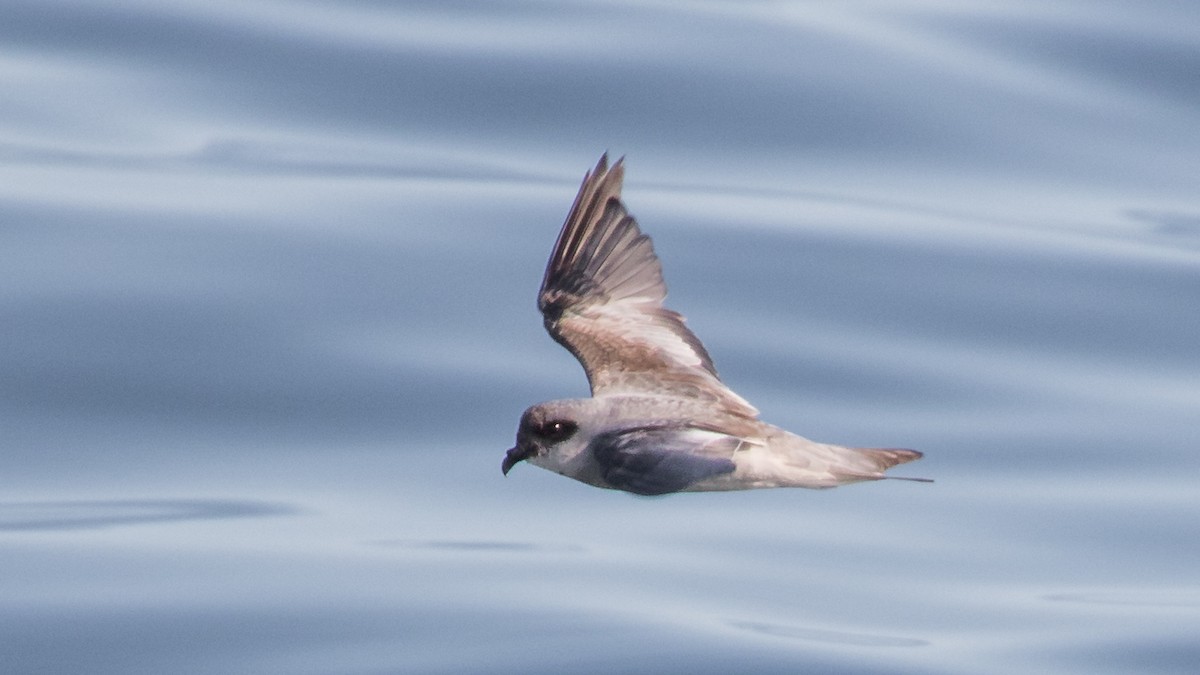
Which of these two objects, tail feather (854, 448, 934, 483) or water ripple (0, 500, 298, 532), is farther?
water ripple (0, 500, 298, 532)

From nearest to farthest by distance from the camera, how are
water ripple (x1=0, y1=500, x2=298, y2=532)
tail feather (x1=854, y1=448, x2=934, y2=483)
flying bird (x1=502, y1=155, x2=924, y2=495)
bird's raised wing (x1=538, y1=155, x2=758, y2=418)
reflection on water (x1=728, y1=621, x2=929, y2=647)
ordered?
flying bird (x1=502, y1=155, x2=924, y2=495), tail feather (x1=854, y1=448, x2=934, y2=483), bird's raised wing (x1=538, y1=155, x2=758, y2=418), reflection on water (x1=728, y1=621, x2=929, y2=647), water ripple (x1=0, y1=500, x2=298, y2=532)

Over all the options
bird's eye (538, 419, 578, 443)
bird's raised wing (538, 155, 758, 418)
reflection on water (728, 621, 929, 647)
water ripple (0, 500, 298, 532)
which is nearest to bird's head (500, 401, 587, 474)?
bird's eye (538, 419, 578, 443)

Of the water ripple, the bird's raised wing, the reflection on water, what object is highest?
the bird's raised wing

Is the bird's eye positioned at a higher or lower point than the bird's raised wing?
lower

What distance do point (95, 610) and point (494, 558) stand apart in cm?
178

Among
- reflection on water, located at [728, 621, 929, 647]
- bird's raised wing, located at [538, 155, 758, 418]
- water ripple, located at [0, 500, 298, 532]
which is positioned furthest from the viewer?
water ripple, located at [0, 500, 298, 532]

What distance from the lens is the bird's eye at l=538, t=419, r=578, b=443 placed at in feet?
24.0

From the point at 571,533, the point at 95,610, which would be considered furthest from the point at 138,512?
the point at 571,533

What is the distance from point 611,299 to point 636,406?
1.35 m

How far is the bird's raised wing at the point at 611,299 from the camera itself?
8.38 metres

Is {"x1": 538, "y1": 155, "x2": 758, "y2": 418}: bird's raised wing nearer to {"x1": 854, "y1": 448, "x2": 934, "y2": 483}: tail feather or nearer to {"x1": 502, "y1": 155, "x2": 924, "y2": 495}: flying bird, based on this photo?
{"x1": 502, "y1": 155, "x2": 924, "y2": 495}: flying bird

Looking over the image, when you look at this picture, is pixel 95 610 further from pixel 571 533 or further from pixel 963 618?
pixel 963 618

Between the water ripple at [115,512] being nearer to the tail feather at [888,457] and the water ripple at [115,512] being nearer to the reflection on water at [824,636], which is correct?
the reflection on water at [824,636]

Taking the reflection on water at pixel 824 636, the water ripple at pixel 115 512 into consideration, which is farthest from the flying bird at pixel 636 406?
the water ripple at pixel 115 512
